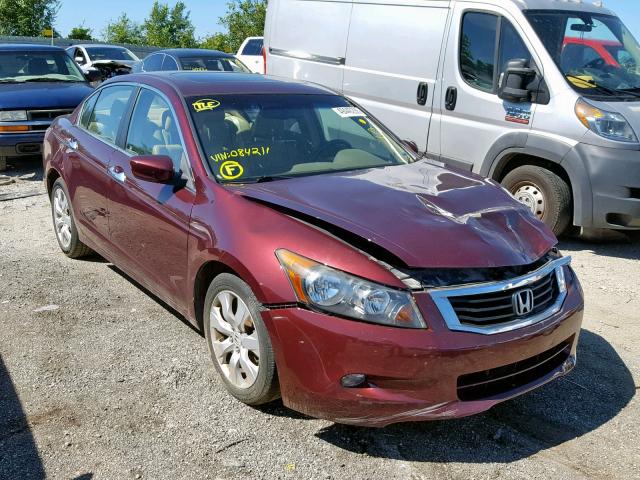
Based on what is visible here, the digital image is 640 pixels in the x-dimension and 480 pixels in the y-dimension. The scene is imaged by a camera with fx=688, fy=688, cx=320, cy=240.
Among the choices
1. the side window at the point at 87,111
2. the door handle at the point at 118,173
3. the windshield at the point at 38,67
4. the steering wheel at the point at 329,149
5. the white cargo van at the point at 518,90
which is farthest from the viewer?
the windshield at the point at 38,67

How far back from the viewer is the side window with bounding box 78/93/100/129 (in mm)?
5535

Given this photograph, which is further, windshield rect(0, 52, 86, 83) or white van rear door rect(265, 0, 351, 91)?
windshield rect(0, 52, 86, 83)

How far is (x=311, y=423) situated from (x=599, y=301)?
284cm

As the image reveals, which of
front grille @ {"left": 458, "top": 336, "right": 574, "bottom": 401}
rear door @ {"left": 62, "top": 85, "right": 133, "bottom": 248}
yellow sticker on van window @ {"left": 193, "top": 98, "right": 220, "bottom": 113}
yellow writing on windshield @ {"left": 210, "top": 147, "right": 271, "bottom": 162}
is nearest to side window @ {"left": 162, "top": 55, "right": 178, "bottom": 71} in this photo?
rear door @ {"left": 62, "top": 85, "right": 133, "bottom": 248}

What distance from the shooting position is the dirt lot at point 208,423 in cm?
308

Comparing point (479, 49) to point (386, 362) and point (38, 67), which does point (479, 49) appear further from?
point (38, 67)

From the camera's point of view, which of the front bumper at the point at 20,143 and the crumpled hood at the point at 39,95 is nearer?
the front bumper at the point at 20,143

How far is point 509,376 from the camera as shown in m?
3.14

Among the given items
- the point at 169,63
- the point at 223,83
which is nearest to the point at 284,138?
the point at 223,83

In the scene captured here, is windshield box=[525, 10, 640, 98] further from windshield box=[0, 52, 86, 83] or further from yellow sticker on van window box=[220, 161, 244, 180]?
windshield box=[0, 52, 86, 83]

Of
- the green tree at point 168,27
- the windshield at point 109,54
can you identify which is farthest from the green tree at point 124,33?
the windshield at point 109,54

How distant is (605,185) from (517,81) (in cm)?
123

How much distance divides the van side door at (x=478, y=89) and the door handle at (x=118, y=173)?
3676 millimetres

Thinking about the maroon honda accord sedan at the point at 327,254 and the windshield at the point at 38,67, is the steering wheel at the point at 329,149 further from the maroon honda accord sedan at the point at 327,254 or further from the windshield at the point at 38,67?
the windshield at the point at 38,67
